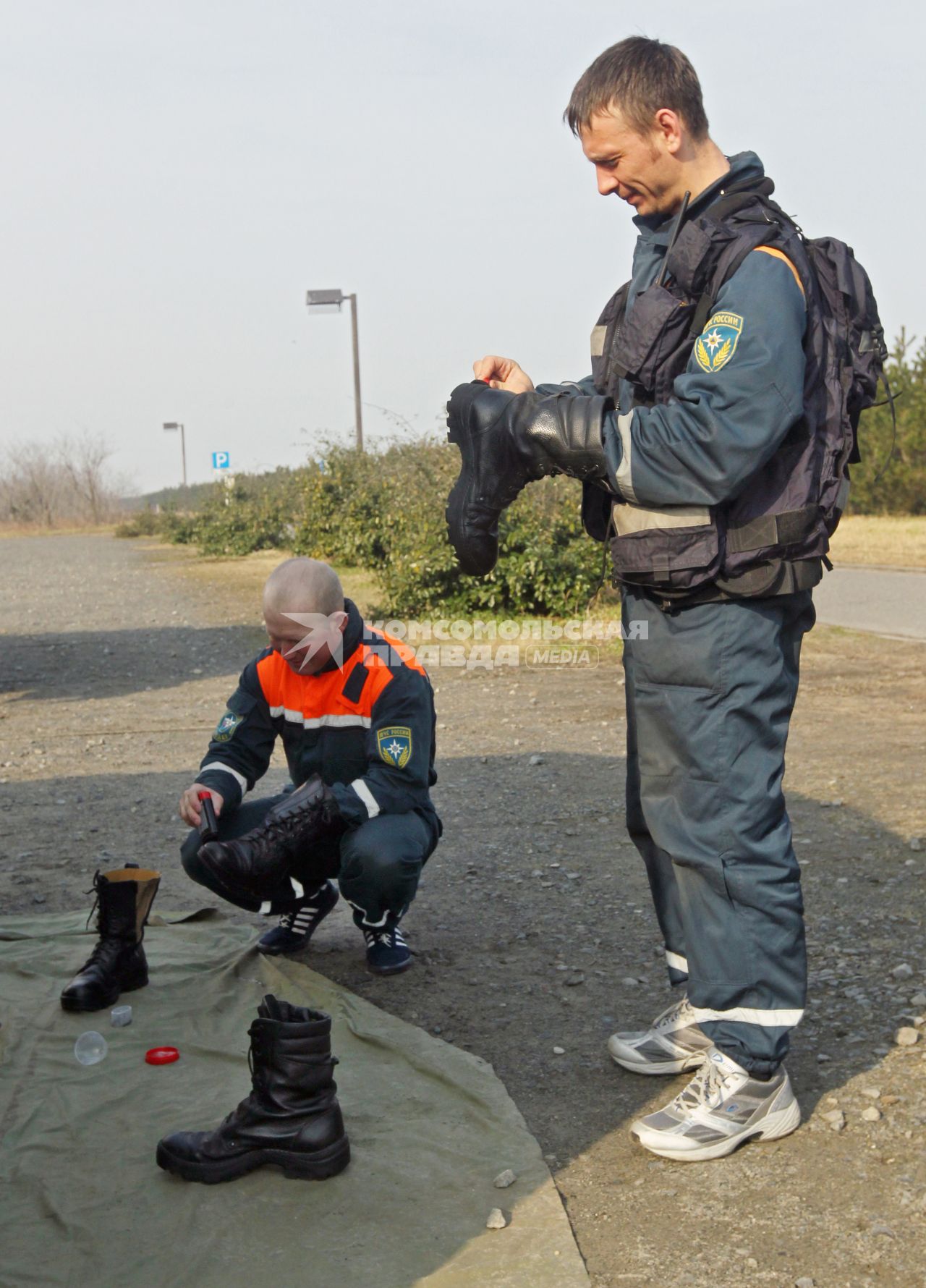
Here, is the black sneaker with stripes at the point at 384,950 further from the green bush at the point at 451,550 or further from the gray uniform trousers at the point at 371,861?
the green bush at the point at 451,550

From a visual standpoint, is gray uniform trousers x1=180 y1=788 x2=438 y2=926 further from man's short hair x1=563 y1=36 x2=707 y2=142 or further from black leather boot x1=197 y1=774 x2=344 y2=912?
man's short hair x1=563 y1=36 x2=707 y2=142

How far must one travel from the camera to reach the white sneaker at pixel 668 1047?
3.23 metres

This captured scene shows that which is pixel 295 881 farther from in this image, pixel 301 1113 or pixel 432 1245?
pixel 432 1245

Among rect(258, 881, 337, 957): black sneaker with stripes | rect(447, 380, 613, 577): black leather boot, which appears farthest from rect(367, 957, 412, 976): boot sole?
rect(447, 380, 613, 577): black leather boot

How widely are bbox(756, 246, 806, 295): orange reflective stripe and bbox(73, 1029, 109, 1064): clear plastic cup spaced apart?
253 cm

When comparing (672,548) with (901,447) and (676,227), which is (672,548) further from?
(901,447)

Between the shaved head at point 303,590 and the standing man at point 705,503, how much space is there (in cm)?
89

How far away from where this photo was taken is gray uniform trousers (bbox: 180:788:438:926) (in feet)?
12.3

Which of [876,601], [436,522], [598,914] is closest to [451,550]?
[436,522]

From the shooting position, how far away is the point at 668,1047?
3.25 m

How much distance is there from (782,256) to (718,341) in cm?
24

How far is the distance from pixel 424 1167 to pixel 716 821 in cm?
98

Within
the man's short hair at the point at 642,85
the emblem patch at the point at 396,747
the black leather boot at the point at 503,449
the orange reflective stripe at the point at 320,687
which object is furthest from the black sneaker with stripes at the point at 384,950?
the man's short hair at the point at 642,85

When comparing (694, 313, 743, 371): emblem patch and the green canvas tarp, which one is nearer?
the green canvas tarp
